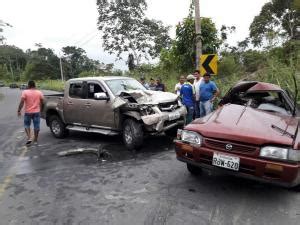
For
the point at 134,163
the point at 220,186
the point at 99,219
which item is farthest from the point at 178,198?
the point at 134,163

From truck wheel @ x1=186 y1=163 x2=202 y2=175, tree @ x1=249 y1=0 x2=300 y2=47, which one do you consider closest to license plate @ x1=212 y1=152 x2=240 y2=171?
truck wheel @ x1=186 y1=163 x2=202 y2=175

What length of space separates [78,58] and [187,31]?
72.4 metres

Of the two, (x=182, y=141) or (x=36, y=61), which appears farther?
(x=36, y=61)

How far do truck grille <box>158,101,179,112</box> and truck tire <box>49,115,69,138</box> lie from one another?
3425 mm

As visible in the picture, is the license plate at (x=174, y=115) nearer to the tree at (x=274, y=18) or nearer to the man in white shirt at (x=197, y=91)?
the man in white shirt at (x=197, y=91)

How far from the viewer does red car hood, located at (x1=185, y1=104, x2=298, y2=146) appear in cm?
415

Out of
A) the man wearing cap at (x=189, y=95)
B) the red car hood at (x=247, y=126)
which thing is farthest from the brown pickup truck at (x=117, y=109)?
the red car hood at (x=247, y=126)

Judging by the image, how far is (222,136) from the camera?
4359 mm

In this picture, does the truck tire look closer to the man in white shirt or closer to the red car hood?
the man in white shirt

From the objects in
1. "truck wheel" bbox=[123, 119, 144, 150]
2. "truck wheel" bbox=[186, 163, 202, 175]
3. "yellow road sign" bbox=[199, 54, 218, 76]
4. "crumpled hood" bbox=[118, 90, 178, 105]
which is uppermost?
"yellow road sign" bbox=[199, 54, 218, 76]

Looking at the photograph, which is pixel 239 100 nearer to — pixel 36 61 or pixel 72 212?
pixel 72 212

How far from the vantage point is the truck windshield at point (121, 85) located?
26.3 feet

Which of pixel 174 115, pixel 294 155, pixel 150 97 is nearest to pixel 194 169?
pixel 294 155

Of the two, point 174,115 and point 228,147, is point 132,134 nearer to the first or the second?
point 174,115
